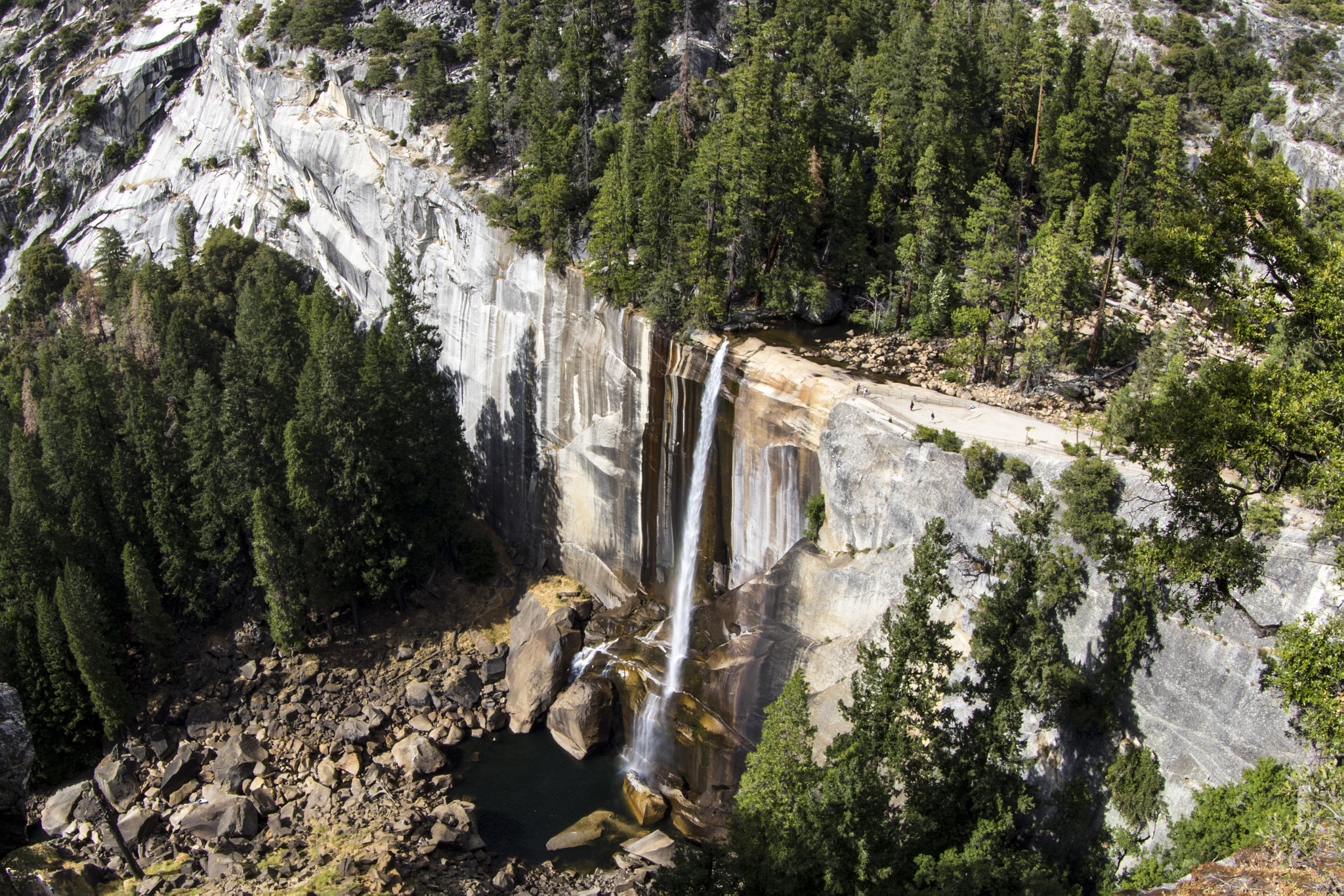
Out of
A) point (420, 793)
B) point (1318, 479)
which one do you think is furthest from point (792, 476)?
point (1318, 479)

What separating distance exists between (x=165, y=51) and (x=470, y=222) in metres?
58.4

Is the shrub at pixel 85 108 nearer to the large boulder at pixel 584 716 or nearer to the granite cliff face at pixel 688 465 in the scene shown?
the granite cliff face at pixel 688 465

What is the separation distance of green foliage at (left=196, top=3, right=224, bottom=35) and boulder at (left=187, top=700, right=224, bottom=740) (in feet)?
243

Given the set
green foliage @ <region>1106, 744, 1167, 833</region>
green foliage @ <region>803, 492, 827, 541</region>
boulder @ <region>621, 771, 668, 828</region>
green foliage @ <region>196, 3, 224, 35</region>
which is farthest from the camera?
green foliage @ <region>196, 3, 224, 35</region>

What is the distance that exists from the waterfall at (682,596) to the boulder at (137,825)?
21.6m

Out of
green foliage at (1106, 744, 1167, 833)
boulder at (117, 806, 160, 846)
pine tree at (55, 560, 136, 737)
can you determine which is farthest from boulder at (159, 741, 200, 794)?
green foliage at (1106, 744, 1167, 833)

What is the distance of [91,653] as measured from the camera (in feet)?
147

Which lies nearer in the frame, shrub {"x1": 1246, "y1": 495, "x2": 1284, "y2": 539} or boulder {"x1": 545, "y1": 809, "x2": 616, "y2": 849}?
shrub {"x1": 1246, "y1": 495, "x2": 1284, "y2": 539}

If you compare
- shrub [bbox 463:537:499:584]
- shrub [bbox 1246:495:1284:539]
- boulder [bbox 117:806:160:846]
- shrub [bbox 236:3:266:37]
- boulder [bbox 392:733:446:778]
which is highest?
shrub [bbox 236:3:266:37]

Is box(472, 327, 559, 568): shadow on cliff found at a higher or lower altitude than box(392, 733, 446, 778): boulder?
higher

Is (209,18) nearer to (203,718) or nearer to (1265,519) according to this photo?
(203,718)

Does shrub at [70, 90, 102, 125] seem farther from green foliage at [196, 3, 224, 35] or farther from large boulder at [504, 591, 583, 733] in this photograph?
large boulder at [504, 591, 583, 733]

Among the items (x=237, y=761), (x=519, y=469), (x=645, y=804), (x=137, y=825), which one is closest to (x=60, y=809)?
(x=137, y=825)

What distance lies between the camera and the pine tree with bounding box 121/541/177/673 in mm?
48344
